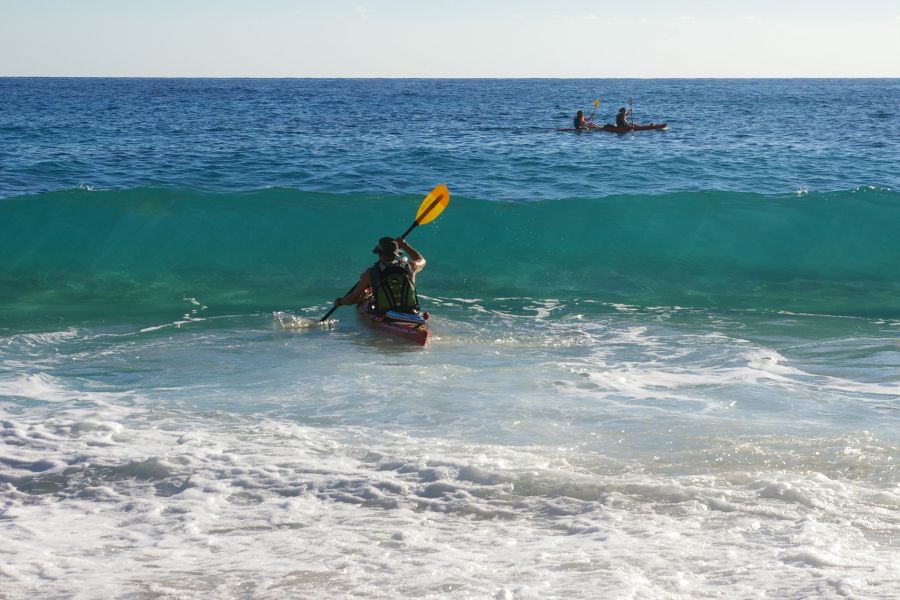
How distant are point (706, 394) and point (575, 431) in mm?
1647

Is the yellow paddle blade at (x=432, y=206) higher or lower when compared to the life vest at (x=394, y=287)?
higher

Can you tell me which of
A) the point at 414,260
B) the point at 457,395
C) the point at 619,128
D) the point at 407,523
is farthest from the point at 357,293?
the point at 619,128

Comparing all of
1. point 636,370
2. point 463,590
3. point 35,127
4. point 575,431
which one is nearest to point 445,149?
point 35,127

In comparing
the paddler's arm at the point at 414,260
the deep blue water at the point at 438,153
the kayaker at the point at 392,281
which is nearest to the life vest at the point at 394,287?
the kayaker at the point at 392,281

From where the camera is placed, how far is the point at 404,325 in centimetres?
977

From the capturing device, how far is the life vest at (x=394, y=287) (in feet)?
32.5

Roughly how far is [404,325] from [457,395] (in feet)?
7.07

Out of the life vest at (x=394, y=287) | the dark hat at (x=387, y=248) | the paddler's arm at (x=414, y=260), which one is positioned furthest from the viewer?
the paddler's arm at (x=414, y=260)

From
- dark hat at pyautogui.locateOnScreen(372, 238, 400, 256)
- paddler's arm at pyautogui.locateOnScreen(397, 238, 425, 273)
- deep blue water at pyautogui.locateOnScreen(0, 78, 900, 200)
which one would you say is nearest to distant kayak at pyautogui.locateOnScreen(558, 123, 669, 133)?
deep blue water at pyautogui.locateOnScreen(0, 78, 900, 200)

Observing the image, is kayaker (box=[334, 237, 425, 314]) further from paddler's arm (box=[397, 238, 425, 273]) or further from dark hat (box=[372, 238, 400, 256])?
paddler's arm (box=[397, 238, 425, 273])

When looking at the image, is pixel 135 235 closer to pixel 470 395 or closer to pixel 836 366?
pixel 470 395

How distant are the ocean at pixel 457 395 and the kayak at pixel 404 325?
16 centimetres

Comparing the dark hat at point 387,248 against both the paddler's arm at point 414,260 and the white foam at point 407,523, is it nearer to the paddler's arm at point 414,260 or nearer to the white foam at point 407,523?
the paddler's arm at point 414,260

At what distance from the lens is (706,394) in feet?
25.7
